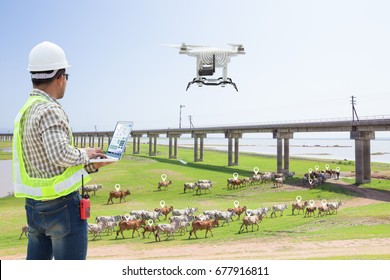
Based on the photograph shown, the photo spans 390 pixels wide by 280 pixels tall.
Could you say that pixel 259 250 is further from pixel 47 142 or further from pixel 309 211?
pixel 47 142

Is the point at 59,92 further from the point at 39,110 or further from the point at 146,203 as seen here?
the point at 146,203

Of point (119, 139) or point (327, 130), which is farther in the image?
point (327, 130)

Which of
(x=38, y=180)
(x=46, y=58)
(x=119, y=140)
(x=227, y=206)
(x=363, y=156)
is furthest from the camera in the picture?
(x=363, y=156)

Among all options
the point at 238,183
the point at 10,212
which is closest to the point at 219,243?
the point at 10,212

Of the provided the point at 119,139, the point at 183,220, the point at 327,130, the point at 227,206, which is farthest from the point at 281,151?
the point at 119,139

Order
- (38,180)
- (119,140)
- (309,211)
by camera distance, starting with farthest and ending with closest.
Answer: (309,211) < (119,140) < (38,180)

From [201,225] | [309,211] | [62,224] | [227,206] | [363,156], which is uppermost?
[363,156]


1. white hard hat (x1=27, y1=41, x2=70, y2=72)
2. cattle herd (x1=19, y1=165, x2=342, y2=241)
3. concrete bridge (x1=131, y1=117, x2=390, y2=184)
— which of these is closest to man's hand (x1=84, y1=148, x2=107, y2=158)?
white hard hat (x1=27, y1=41, x2=70, y2=72)

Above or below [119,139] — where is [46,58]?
above
